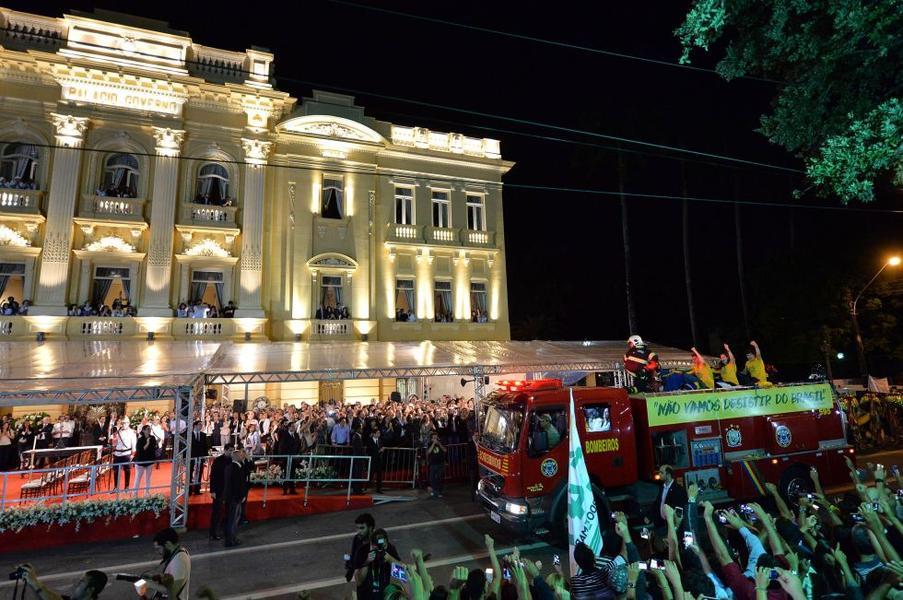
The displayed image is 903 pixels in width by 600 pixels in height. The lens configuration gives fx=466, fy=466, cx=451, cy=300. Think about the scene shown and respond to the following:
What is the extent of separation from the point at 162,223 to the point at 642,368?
60.7 feet

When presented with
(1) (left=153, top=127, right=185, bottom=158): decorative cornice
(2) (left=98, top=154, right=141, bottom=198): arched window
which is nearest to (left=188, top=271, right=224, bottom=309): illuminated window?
(2) (left=98, top=154, right=141, bottom=198): arched window

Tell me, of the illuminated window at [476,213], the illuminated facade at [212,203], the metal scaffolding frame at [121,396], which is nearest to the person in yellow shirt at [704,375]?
the metal scaffolding frame at [121,396]

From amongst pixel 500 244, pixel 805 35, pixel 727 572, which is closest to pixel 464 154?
pixel 500 244

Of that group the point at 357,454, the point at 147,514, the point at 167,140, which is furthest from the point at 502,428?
the point at 167,140

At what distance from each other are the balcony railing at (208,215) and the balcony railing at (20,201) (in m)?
4.83

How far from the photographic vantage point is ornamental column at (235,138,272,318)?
19.3 metres

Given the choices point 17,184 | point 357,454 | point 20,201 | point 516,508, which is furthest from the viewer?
point 17,184

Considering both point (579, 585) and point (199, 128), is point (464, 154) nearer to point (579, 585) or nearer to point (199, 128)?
point (199, 128)

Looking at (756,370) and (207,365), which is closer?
(756,370)

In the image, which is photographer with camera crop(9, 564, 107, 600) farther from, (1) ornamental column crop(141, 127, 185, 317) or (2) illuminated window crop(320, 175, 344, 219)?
(2) illuminated window crop(320, 175, 344, 219)

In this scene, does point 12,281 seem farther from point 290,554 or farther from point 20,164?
point 290,554

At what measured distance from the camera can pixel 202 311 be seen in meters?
18.6

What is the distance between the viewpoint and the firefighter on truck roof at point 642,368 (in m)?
10.0

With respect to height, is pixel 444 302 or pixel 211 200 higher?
pixel 211 200
